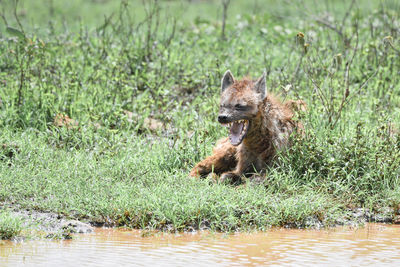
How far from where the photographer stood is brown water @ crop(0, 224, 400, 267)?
13.4ft

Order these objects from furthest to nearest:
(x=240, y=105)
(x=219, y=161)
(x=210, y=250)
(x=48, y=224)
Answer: (x=219, y=161)
(x=240, y=105)
(x=48, y=224)
(x=210, y=250)

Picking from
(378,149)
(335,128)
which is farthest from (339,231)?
(335,128)

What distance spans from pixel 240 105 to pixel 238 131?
0.27 metres

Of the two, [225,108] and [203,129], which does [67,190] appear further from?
[203,129]

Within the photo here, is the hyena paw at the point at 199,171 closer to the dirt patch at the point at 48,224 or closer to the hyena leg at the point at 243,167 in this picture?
the hyena leg at the point at 243,167

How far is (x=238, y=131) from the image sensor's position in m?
6.09

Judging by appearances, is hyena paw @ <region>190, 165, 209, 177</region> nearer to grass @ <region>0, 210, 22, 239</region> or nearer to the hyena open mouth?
the hyena open mouth

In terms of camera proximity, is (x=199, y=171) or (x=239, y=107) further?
(x=199, y=171)

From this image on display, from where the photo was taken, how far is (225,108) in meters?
5.96

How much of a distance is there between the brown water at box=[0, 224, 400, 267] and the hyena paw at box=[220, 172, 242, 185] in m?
1.10

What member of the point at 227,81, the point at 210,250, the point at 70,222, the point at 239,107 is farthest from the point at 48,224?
the point at 227,81

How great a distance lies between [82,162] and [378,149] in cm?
271

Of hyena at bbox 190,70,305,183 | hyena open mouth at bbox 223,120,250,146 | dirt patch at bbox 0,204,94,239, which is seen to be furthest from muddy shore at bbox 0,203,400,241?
hyena open mouth at bbox 223,120,250,146

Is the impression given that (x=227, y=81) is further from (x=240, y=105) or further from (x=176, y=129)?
(x=176, y=129)
